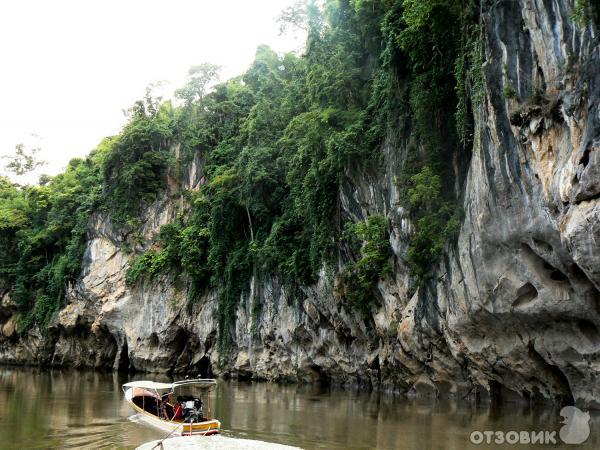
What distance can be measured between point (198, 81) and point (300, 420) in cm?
2847

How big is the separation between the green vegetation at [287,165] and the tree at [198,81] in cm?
11

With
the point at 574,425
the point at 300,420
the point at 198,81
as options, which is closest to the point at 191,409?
the point at 300,420

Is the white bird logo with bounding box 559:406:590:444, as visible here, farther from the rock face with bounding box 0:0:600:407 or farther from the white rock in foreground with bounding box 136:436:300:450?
the white rock in foreground with bounding box 136:436:300:450

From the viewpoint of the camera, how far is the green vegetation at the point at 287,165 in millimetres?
15906

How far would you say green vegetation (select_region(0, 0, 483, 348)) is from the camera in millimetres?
15906

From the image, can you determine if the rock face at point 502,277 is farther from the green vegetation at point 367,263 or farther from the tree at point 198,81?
the tree at point 198,81

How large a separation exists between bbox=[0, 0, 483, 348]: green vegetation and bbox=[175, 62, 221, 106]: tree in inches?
4.2

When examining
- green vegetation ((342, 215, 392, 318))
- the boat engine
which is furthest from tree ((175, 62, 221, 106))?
the boat engine

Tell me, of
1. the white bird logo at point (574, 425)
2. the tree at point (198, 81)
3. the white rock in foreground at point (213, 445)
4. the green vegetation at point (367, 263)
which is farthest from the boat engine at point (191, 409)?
the tree at point (198, 81)

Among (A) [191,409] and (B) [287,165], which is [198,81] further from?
(A) [191,409]

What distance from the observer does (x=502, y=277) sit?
13312mm

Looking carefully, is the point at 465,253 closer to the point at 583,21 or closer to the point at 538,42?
the point at 538,42

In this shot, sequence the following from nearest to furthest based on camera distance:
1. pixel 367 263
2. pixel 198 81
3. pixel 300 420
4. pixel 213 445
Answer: pixel 213 445
pixel 300 420
pixel 367 263
pixel 198 81

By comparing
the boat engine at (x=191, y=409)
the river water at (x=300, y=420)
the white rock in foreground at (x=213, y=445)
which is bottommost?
the river water at (x=300, y=420)
